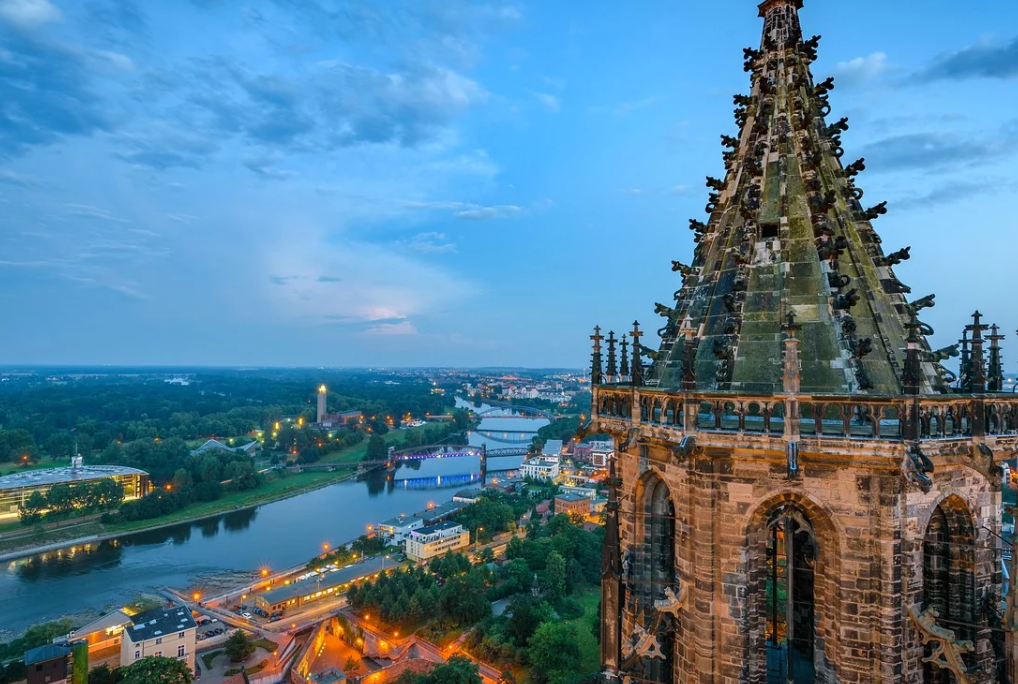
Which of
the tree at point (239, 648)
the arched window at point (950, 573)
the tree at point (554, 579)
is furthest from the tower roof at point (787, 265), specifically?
the tree at point (554, 579)

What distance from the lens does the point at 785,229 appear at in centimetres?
812

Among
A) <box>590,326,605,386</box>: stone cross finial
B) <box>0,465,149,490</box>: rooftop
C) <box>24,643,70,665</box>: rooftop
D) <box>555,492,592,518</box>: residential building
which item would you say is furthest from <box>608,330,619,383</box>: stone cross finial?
<box>0,465,149,490</box>: rooftop

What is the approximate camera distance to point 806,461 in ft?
23.3

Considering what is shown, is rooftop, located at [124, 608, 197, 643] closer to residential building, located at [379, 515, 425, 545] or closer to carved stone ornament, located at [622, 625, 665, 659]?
residential building, located at [379, 515, 425, 545]

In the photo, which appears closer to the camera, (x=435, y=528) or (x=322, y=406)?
(x=435, y=528)

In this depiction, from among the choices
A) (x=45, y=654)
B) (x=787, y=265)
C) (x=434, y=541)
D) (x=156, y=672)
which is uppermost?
(x=787, y=265)

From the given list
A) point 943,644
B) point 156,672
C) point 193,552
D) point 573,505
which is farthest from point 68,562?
point 943,644

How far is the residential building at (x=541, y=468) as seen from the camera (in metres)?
122

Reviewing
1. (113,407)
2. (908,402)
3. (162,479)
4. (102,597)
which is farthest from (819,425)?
(113,407)

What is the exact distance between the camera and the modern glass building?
85688 millimetres

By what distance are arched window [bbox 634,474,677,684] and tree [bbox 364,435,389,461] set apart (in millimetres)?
129527

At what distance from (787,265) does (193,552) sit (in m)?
81.3

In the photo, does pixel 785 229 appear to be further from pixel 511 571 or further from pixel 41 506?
pixel 41 506

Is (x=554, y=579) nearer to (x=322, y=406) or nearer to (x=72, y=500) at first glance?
(x=72, y=500)
